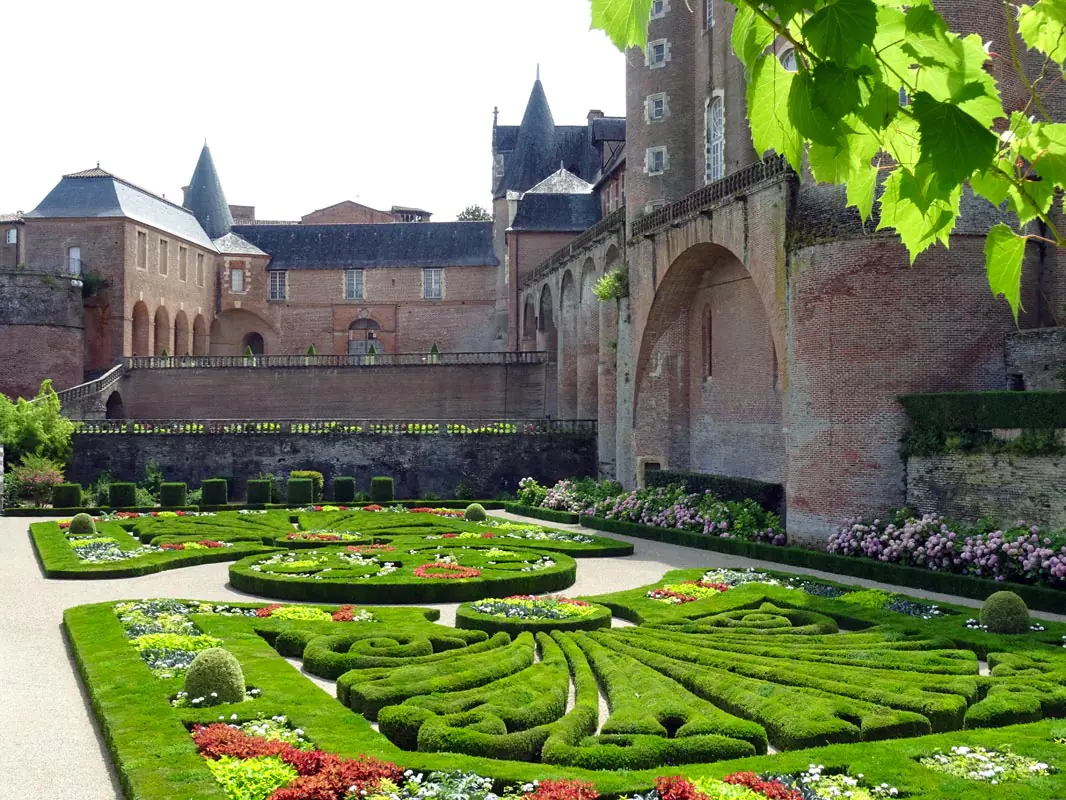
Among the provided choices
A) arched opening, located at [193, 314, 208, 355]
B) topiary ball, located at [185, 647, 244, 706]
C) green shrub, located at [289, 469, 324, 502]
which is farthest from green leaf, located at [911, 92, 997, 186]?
arched opening, located at [193, 314, 208, 355]

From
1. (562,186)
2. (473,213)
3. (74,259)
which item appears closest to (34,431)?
(74,259)

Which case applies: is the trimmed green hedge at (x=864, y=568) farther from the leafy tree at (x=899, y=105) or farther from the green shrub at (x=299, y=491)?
the leafy tree at (x=899, y=105)

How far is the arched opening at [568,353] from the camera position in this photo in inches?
1485

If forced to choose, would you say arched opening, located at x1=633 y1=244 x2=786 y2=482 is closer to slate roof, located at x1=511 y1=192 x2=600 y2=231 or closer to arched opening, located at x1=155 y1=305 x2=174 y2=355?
slate roof, located at x1=511 y1=192 x2=600 y2=231

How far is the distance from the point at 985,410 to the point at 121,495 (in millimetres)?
21466

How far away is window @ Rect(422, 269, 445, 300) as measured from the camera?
53.6 meters

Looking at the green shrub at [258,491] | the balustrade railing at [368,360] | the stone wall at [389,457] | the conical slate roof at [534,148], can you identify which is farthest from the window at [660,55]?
the conical slate roof at [534,148]

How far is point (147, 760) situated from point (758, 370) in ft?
59.5

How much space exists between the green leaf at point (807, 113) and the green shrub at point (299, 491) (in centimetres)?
2919

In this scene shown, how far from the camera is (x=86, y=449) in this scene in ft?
110

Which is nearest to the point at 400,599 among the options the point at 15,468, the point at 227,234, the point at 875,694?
the point at 875,694

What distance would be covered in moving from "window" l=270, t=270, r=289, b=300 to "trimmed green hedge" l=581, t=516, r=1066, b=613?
1303 inches

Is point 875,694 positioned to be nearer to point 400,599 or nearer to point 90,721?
point 90,721

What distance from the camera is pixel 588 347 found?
35375 mm
